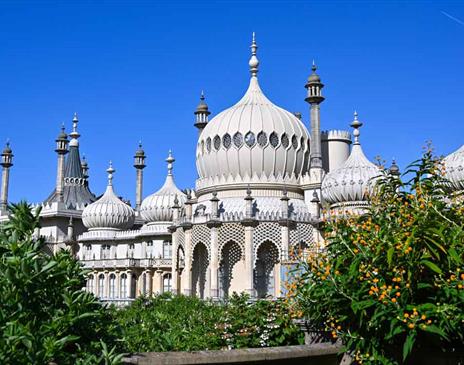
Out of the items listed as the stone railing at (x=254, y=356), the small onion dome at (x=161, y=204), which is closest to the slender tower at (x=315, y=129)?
the small onion dome at (x=161, y=204)

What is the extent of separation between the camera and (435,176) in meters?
8.34

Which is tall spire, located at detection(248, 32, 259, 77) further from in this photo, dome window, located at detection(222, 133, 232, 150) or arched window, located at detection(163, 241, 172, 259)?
arched window, located at detection(163, 241, 172, 259)

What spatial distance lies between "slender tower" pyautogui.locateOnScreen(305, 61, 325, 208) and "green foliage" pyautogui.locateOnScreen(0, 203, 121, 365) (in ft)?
82.4

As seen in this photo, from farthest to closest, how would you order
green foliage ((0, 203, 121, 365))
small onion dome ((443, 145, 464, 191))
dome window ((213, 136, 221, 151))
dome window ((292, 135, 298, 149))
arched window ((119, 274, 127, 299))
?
arched window ((119, 274, 127, 299)) < dome window ((292, 135, 298, 149)) < dome window ((213, 136, 221, 151)) < small onion dome ((443, 145, 464, 191)) < green foliage ((0, 203, 121, 365))

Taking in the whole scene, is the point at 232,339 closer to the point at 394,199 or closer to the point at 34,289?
the point at 394,199

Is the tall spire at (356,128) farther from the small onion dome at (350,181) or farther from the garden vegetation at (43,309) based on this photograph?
the garden vegetation at (43,309)

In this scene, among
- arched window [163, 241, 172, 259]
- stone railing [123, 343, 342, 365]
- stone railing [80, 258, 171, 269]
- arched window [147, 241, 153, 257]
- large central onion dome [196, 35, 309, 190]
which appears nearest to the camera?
stone railing [123, 343, 342, 365]

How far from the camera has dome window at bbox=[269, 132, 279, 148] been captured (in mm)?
29806

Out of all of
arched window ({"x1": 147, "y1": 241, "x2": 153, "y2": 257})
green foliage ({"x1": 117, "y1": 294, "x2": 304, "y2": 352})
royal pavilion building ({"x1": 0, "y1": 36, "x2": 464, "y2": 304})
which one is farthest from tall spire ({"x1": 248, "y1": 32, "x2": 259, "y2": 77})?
green foliage ({"x1": 117, "y1": 294, "x2": 304, "y2": 352})

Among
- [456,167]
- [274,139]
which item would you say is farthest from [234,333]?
[274,139]

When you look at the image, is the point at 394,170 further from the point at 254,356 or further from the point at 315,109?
the point at 315,109

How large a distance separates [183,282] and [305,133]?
33.9 ft

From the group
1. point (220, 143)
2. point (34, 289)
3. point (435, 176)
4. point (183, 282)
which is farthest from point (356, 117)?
point (34, 289)

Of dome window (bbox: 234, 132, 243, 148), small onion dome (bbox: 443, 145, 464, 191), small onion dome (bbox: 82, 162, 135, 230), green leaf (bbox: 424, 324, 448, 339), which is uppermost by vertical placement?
dome window (bbox: 234, 132, 243, 148)
